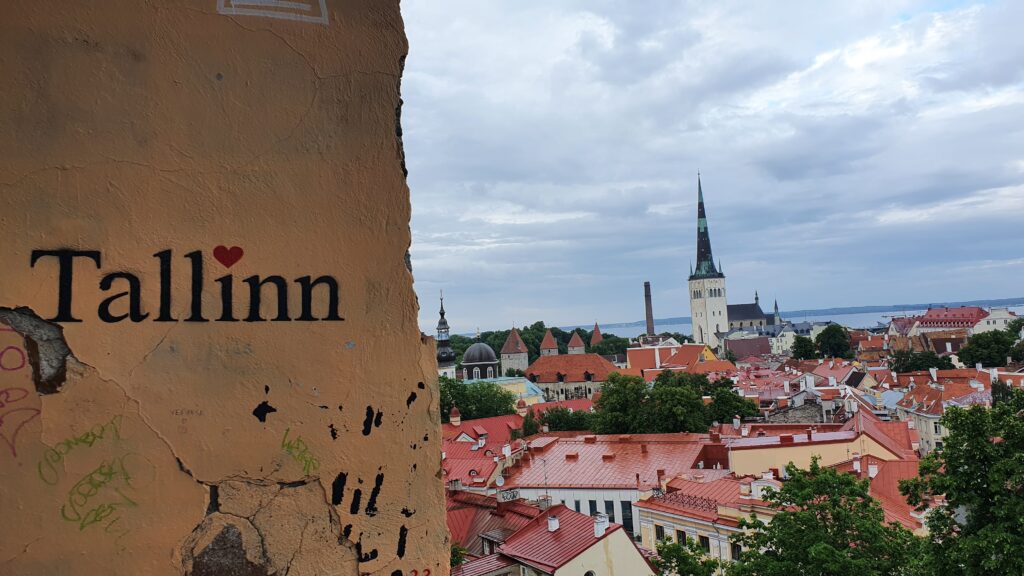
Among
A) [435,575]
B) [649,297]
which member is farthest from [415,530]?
[649,297]

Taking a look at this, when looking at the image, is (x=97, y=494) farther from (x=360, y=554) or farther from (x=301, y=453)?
(x=360, y=554)

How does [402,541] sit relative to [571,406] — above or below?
above

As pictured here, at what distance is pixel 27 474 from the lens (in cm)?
224

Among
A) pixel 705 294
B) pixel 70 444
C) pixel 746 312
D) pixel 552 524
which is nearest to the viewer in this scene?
pixel 70 444

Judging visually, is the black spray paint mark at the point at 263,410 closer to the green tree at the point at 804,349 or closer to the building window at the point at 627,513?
the building window at the point at 627,513

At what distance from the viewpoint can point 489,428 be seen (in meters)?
45.5

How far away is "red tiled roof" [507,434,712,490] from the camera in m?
27.8

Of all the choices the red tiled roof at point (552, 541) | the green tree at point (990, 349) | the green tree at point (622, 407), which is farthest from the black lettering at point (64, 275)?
the green tree at point (990, 349)

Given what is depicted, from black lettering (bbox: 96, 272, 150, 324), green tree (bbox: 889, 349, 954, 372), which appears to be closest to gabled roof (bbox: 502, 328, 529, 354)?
green tree (bbox: 889, 349, 954, 372)

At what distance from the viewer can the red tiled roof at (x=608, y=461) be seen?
91.2ft

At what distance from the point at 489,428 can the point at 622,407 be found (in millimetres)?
8716

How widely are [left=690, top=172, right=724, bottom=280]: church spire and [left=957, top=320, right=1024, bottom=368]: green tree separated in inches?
2281

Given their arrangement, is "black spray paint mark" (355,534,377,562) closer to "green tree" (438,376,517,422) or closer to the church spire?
"green tree" (438,376,517,422)

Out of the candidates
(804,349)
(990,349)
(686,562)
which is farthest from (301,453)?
(804,349)
